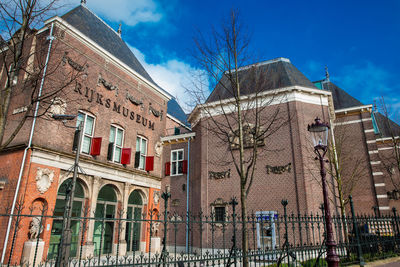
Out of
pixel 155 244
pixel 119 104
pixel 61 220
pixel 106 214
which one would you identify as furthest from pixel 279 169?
pixel 61 220

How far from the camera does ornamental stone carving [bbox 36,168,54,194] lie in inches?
483

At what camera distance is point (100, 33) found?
→ 62.4ft

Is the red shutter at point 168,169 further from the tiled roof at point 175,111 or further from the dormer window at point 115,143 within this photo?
the tiled roof at point 175,111

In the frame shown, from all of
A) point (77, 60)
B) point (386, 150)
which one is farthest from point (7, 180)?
point (386, 150)

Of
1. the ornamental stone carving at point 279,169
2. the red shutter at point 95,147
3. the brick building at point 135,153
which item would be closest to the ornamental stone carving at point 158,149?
the brick building at point 135,153

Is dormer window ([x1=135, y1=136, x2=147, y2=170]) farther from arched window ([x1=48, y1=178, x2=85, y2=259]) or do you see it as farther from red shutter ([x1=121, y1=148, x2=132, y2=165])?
arched window ([x1=48, y1=178, x2=85, y2=259])

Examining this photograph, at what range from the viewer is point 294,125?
1594 centimetres

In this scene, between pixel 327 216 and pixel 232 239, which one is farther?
pixel 327 216

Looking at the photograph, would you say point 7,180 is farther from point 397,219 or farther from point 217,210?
point 397,219

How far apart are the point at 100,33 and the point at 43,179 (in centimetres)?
1134

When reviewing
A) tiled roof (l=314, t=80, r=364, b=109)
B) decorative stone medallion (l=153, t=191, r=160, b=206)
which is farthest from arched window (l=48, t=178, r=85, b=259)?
tiled roof (l=314, t=80, r=364, b=109)

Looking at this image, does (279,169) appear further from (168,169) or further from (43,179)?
(43,179)

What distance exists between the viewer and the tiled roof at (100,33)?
17125mm

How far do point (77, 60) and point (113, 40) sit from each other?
629cm
